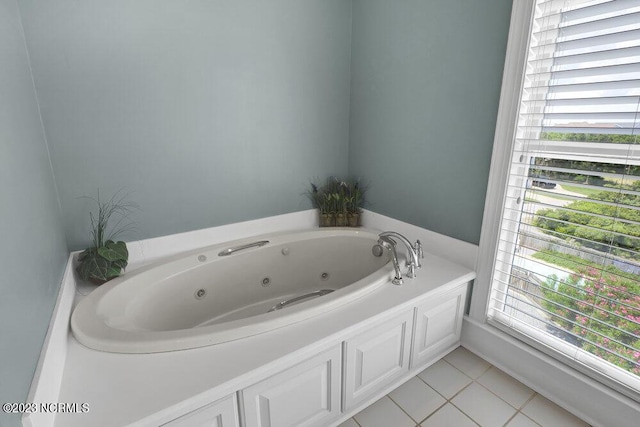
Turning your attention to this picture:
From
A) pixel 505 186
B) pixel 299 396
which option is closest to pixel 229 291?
pixel 299 396

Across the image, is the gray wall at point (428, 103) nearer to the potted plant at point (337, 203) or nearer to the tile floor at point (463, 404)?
the potted plant at point (337, 203)

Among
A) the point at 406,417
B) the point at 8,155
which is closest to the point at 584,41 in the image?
the point at 406,417

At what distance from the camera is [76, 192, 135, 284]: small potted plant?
1630 mm

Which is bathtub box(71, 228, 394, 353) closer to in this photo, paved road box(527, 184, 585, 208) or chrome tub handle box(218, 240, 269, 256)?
chrome tub handle box(218, 240, 269, 256)

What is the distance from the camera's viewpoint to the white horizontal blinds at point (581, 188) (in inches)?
49.6

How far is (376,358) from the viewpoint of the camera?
1510 millimetres

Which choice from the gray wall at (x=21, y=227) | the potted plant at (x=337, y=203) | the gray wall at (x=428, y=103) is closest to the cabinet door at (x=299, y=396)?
the gray wall at (x=21, y=227)

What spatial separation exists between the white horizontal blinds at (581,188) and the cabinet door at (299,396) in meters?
1.06

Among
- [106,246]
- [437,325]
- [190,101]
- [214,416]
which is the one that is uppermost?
[190,101]

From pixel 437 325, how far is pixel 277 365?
39.6 inches

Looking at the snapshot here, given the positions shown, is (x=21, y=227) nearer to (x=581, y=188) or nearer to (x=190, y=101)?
(x=190, y=101)

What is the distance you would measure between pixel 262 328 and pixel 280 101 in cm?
154

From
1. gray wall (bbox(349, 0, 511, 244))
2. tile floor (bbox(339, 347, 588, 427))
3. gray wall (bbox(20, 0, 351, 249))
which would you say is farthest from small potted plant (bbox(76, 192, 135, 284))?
gray wall (bbox(349, 0, 511, 244))

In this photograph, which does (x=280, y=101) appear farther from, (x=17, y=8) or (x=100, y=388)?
(x=100, y=388)
